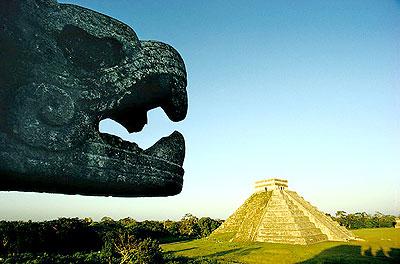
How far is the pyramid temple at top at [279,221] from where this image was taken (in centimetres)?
3479

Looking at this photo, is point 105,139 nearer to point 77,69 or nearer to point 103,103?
point 103,103

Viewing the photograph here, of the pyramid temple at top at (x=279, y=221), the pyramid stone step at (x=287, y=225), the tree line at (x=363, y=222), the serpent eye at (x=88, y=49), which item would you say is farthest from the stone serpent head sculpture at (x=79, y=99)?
the tree line at (x=363, y=222)

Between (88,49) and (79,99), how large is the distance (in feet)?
0.96

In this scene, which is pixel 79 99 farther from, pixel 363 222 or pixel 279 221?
pixel 363 222

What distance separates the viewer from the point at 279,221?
37188 mm

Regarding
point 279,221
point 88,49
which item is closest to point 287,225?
point 279,221

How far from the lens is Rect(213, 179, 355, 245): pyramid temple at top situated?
3479 centimetres

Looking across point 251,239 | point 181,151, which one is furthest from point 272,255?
point 181,151

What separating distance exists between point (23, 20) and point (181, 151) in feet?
3.26

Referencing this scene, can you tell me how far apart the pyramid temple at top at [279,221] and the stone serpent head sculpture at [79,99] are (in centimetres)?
3457

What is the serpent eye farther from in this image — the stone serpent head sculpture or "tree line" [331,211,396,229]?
"tree line" [331,211,396,229]

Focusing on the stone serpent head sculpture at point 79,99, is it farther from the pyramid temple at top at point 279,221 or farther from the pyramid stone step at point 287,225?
the pyramid stone step at point 287,225

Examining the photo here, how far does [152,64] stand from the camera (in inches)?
64.8

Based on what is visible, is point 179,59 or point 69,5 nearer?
point 69,5
